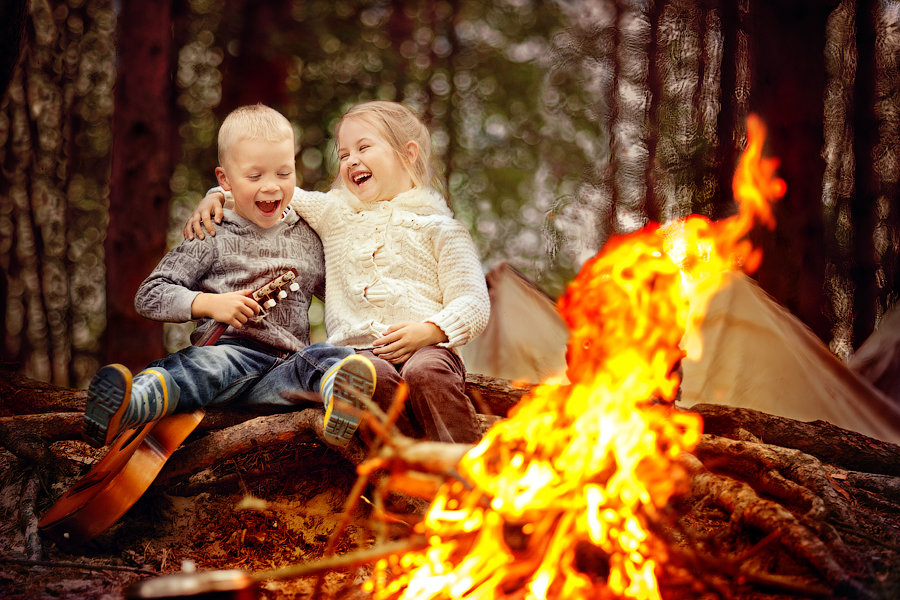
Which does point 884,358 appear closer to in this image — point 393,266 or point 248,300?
point 393,266

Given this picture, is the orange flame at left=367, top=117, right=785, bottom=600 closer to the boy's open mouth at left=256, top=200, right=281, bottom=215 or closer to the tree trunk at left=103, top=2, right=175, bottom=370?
the boy's open mouth at left=256, top=200, right=281, bottom=215

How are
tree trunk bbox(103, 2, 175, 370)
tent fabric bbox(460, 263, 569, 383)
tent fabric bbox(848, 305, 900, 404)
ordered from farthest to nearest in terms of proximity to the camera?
1. tree trunk bbox(103, 2, 175, 370)
2. tent fabric bbox(460, 263, 569, 383)
3. tent fabric bbox(848, 305, 900, 404)

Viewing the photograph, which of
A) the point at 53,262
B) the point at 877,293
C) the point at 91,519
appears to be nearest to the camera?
the point at 91,519

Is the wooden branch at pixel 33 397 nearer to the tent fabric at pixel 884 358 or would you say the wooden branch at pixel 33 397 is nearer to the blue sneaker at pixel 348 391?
the blue sneaker at pixel 348 391

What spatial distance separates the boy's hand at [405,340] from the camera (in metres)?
2.46

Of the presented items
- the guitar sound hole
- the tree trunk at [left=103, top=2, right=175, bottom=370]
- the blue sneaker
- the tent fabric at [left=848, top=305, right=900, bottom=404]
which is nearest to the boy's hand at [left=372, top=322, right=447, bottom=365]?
the blue sneaker

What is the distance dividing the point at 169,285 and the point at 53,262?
60.5 inches

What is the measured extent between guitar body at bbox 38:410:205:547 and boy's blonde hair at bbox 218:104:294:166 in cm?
106

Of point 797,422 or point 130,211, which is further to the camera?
point 130,211

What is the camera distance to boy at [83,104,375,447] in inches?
89.3

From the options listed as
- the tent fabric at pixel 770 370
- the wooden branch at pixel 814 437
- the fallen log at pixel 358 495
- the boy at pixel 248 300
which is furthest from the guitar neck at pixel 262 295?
the tent fabric at pixel 770 370

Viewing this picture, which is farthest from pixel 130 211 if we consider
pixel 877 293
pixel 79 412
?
pixel 877 293

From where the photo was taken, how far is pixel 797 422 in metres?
2.87

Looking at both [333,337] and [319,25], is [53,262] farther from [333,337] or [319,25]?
[319,25]
